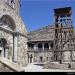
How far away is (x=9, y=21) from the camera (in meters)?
25.1

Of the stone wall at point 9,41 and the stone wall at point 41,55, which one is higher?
the stone wall at point 9,41

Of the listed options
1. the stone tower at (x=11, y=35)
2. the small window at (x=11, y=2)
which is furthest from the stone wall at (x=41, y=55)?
the small window at (x=11, y=2)

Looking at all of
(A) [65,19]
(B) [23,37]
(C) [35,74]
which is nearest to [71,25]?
(A) [65,19]

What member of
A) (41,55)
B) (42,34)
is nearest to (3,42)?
(41,55)

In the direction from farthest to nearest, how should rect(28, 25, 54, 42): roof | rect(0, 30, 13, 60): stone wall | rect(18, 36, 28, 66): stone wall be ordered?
rect(28, 25, 54, 42): roof, rect(18, 36, 28, 66): stone wall, rect(0, 30, 13, 60): stone wall

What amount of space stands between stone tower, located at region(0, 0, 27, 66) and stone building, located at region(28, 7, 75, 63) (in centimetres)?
563

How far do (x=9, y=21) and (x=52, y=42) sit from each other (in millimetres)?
18431

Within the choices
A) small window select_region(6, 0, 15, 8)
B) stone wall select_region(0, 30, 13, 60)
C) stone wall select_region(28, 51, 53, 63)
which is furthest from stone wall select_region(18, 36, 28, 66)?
stone wall select_region(28, 51, 53, 63)

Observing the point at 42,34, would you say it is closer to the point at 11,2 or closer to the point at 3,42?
the point at 11,2

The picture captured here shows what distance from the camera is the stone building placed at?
28.4 m

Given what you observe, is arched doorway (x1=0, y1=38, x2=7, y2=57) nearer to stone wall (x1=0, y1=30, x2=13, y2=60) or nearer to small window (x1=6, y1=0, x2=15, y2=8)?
stone wall (x1=0, y1=30, x2=13, y2=60)

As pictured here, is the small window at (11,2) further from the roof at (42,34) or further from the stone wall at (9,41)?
the roof at (42,34)

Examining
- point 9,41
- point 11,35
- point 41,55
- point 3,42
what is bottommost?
point 41,55

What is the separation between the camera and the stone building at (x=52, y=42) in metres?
28.4
